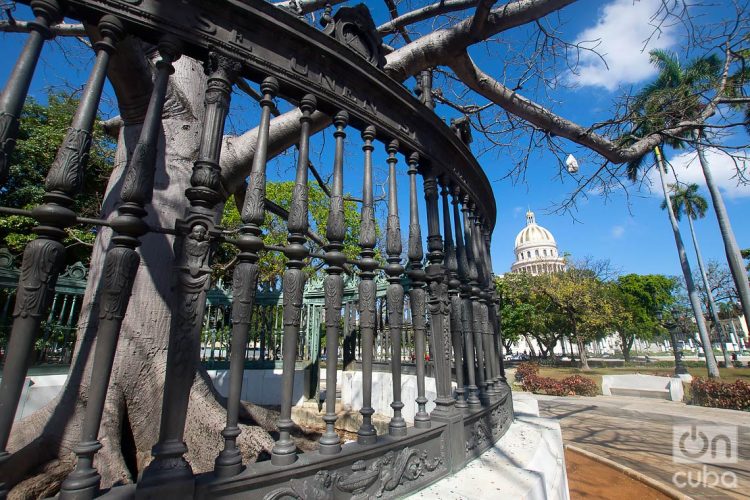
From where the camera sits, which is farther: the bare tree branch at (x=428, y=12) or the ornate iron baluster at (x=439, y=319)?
the bare tree branch at (x=428, y=12)

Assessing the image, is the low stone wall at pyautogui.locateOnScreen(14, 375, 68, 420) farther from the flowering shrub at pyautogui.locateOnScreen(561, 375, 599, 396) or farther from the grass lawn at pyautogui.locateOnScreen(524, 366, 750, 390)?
the grass lawn at pyautogui.locateOnScreen(524, 366, 750, 390)

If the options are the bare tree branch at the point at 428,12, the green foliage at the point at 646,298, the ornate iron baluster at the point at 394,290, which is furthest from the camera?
the green foliage at the point at 646,298

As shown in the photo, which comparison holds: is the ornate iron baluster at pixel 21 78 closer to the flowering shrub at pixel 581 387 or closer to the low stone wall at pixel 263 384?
the low stone wall at pixel 263 384

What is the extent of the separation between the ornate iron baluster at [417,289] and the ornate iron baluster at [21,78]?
84.8 inches

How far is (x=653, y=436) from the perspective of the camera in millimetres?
7363

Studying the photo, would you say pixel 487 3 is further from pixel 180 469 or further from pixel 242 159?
pixel 180 469

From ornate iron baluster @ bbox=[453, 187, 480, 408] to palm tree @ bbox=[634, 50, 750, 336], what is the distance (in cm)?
363

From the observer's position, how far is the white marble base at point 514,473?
6.71 ft

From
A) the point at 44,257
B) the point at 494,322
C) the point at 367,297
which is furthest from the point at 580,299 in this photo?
the point at 44,257

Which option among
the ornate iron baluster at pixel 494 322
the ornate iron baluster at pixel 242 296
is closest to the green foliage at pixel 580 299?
the ornate iron baluster at pixel 494 322

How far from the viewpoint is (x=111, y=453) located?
2.32 m

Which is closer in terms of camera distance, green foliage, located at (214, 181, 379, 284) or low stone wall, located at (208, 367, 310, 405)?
low stone wall, located at (208, 367, 310, 405)

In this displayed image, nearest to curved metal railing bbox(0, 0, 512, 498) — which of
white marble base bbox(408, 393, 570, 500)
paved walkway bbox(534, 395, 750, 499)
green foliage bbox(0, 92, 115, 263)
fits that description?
white marble base bbox(408, 393, 570, 500)

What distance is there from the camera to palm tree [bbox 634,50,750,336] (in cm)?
509
